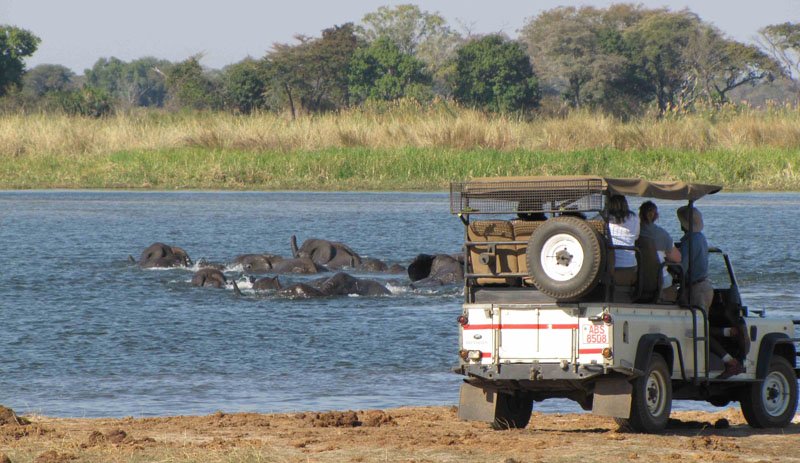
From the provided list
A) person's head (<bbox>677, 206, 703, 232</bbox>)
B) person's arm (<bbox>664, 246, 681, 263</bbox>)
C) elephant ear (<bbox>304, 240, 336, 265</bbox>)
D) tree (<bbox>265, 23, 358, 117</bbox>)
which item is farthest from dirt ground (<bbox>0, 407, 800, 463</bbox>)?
tree (<bbox>265, 23, 358, 117</bbox>)

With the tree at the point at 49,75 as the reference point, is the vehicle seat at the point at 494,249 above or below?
below

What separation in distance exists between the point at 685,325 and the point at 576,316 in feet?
3.69

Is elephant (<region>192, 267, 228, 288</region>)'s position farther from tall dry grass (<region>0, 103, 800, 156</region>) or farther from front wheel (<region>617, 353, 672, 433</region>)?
tall dry grass (<region>0, 103, 800, 156</region>)

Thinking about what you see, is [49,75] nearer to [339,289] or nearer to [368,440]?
[339,289]

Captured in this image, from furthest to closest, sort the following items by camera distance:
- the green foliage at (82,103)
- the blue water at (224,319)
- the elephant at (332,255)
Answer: the green foliage at (82,103) → the elephant at (332,255) → the blue water at (224,319)

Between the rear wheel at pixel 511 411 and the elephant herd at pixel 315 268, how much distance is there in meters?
10.5

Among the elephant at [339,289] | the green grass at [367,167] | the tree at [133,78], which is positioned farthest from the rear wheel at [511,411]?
the tree at [133,78]

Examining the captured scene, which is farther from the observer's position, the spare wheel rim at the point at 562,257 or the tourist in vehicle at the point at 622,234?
the tourist in vehicle at the point at 622,234

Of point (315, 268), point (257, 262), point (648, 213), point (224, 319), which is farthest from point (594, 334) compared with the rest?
point (257, 262)

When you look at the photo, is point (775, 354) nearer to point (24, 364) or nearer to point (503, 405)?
point (503, 405)

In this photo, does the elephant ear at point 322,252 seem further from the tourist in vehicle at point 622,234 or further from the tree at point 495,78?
the tree at point 495,78

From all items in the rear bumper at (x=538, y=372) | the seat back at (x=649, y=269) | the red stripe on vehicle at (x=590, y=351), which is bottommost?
the rear bumper at (x=538, y=372)

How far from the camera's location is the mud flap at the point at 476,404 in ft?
34.0

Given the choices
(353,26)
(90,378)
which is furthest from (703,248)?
(353,26)
